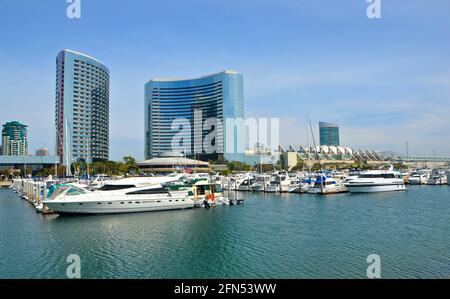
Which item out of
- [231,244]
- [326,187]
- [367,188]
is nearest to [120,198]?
[231,244]

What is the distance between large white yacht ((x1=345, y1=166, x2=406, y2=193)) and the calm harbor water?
2186cm

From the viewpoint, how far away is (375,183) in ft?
206

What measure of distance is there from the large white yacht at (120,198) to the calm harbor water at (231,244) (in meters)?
1.24

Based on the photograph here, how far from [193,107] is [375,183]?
437 feet

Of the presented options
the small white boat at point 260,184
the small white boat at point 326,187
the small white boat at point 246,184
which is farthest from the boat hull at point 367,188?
the small white boat at point 246,184

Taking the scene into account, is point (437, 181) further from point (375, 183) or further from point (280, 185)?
point (280, 185)

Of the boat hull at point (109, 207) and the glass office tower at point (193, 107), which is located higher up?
the glass office tower at point (193, 107)

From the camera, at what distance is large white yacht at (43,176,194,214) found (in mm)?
37469

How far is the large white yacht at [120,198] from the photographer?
123ft

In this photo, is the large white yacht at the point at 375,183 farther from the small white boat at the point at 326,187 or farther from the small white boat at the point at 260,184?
Result: the small white boat at the point at 260,184

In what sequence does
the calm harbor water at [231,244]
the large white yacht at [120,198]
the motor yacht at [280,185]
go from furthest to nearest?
1. the motor yacht at [280,185]
2. the large white yacht at [120,198]
3. the calm harbor water at [231,244]

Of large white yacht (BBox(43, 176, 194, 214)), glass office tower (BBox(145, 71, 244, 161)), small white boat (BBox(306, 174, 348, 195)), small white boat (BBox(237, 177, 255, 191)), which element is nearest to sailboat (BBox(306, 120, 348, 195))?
small white boat (BBox(306, 174, 348, 195))

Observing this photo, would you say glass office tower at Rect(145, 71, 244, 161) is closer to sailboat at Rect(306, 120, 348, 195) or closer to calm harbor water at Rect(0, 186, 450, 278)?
sailboat at Rect(306, 120, 348, 195)
